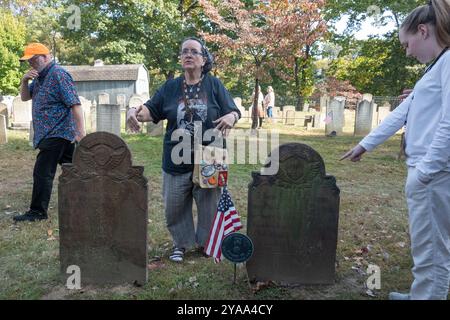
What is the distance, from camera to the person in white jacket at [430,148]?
7.70 feet

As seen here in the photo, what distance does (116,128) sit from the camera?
35.4ft

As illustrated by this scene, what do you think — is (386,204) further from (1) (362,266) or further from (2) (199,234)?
(2) (199,234)

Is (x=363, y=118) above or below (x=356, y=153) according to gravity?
above

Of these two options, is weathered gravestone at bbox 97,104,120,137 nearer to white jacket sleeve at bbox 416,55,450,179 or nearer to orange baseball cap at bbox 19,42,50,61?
orange baseball cap at bbox 19,42,50,61

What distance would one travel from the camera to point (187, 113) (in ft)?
11.9

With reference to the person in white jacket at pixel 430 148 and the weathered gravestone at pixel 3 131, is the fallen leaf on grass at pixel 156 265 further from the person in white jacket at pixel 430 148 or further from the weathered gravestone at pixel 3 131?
the weathered gravestone at pixel 3 131

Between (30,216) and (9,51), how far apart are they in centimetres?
3409

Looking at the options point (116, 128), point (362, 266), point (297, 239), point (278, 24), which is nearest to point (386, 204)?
point (362, 266)

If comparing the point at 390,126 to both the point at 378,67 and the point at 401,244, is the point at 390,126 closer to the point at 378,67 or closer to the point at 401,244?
the point at 401,244

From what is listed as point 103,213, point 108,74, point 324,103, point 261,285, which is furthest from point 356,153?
point 108,74

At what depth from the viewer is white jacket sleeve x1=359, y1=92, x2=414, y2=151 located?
2.89m

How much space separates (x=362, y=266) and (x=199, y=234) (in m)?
1.66

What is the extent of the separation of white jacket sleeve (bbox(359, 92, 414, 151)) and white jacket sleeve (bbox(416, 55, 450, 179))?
1.65 ft

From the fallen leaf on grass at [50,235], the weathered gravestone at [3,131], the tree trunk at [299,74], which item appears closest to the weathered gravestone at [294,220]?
the fallen leaf on grass at [50,235]
